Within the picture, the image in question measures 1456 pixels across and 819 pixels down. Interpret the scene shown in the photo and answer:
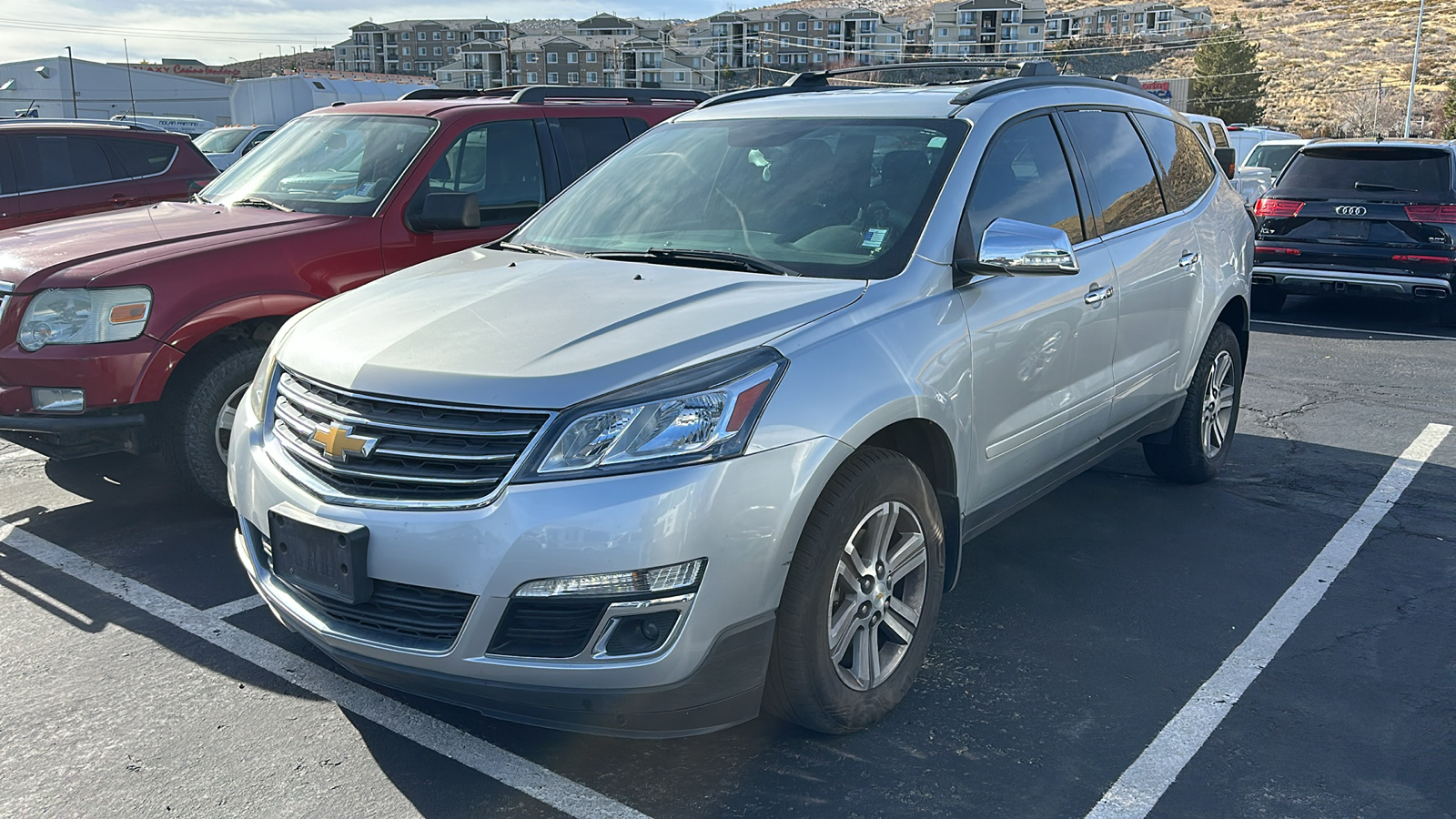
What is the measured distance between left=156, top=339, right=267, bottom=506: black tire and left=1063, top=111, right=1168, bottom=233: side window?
3610 millimetres

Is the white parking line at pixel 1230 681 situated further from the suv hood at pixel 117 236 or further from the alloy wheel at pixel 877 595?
the suv hood at pixel 117 236

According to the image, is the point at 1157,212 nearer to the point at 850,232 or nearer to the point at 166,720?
the point at 850,232

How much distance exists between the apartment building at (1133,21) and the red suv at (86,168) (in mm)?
129872

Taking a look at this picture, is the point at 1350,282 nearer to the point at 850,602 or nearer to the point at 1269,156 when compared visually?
the point at 1269,156

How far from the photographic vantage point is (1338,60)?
88875mm

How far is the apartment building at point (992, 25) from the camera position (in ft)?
456

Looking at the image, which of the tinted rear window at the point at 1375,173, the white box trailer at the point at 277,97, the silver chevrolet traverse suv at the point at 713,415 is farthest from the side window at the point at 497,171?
the white box trailer at the point at 277,97

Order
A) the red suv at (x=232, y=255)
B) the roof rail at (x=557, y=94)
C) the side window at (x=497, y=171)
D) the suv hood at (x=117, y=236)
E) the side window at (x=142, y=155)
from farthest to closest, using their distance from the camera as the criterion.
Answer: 1. the side window at (x=142, y=155)
2. the roof rail at (x=557, y=94)
3. the side window at (x=497, y=171)
4. the suv hood at (x=117, y=236)
5. the red suv at (x=232, y=255)

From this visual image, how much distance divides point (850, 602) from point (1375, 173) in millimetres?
9549

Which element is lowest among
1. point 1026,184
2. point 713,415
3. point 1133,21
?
point 713,415

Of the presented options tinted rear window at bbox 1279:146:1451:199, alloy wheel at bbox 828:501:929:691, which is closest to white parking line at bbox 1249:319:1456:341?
tinted rear window at bbox 1279:146:1451:199

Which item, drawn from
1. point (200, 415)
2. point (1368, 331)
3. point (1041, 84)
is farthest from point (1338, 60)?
point (200, 415)

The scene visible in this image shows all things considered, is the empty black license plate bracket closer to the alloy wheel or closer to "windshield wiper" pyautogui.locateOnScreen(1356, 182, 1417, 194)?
the alloy wheel

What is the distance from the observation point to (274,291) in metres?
5.10
